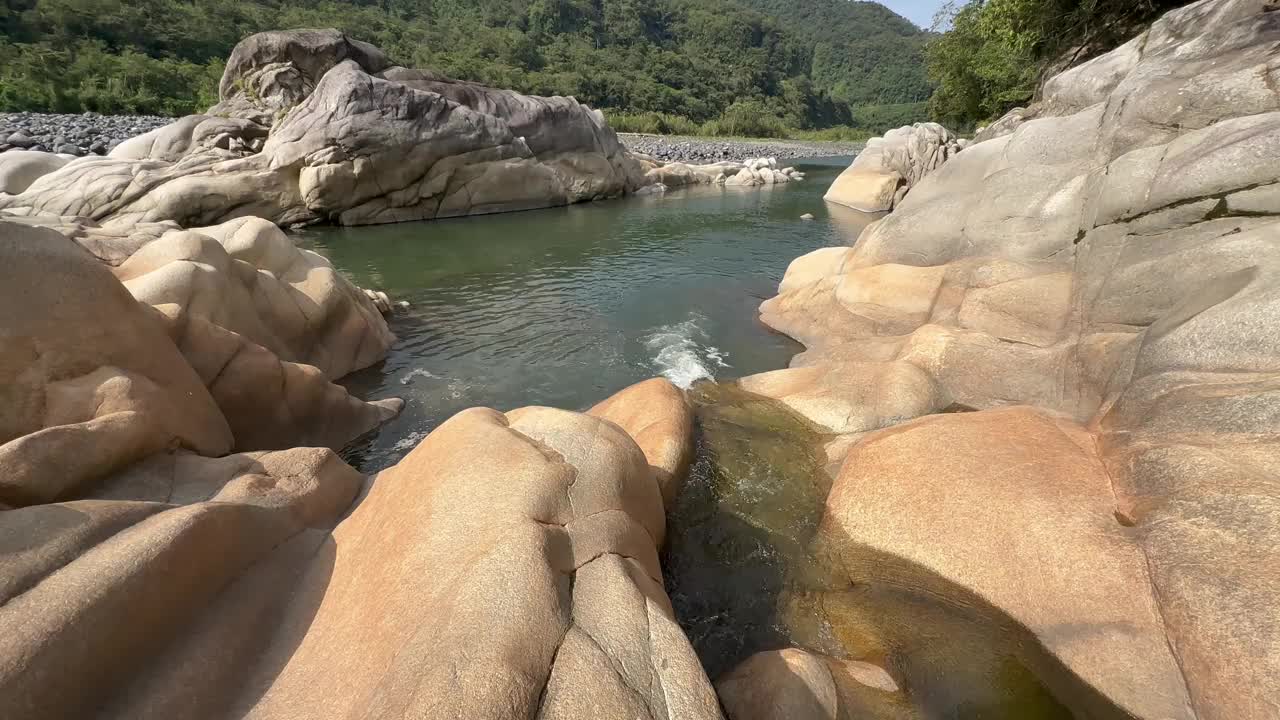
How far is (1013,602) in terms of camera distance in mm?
4750

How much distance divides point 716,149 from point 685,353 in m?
53.8

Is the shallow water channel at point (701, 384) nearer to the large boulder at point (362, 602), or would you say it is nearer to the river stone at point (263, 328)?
the river stone at point (263, 328)

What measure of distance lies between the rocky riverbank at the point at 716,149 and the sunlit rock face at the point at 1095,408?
41.6 meters

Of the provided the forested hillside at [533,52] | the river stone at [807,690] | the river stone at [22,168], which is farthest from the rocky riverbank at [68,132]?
the river stone at [807,690]

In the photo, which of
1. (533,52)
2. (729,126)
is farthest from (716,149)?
(533,52)

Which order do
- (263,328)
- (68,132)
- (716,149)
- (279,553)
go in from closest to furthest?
(279,553)
(263,328)
(68,132)
(716,149)

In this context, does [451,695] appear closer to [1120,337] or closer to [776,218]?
[1120,337]

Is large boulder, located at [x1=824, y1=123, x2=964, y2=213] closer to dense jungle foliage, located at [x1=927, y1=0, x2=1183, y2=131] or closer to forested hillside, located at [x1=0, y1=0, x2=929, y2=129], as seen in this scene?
dense jungle foliage, located at [x1=927, y1=0, x2=1183, y2=131]

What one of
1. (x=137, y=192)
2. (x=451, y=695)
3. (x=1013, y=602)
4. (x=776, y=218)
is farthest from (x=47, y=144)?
(x=1013, y=602)

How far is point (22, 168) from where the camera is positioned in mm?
18312

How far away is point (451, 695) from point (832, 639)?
3.36m

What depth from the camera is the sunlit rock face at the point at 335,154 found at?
19.8 meters

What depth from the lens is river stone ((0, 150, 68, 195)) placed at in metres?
17.8

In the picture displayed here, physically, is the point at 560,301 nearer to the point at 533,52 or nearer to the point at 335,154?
the point at 335,154
